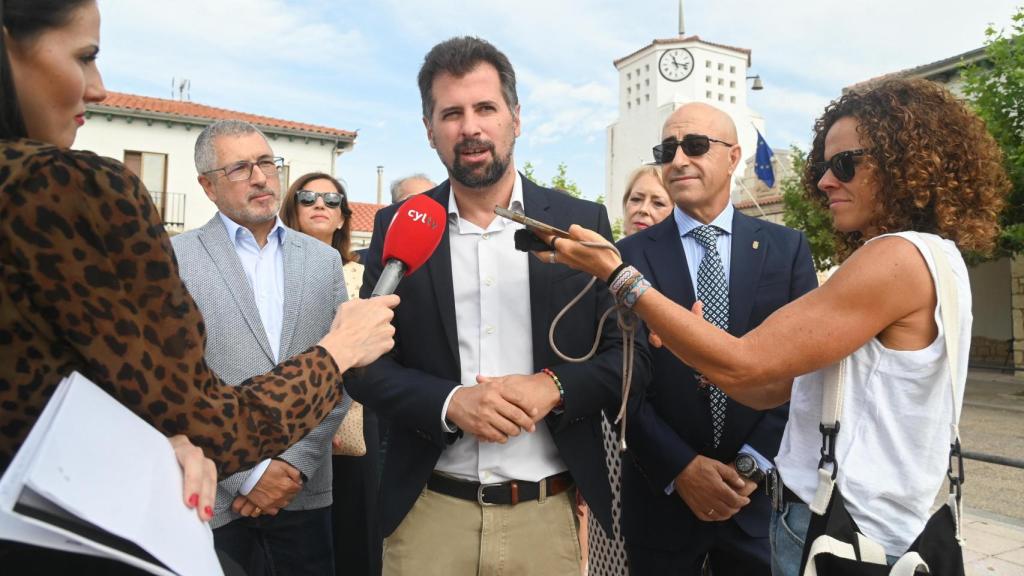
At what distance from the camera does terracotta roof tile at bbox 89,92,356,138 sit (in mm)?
25144

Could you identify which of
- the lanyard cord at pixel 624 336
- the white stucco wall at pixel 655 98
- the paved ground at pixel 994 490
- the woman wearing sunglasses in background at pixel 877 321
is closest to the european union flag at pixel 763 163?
the paved ground at pixel 994 490

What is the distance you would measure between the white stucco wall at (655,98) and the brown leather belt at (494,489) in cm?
5122

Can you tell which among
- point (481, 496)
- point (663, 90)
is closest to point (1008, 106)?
point (481, 496)

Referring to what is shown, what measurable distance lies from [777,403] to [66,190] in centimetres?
211

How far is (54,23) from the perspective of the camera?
133cm

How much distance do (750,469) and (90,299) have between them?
239cm

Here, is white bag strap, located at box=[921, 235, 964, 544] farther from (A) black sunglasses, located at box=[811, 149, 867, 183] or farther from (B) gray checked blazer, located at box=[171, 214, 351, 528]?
(B) gray checked blazer, located at box=[171, 214, 351, 528]

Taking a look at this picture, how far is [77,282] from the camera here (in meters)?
1.22

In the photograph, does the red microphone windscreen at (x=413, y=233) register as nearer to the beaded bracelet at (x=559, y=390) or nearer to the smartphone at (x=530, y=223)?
the smartphone at (x=530, y=223)

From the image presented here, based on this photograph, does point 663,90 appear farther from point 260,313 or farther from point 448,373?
point 448,373

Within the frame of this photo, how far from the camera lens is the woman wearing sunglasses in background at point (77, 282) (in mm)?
1195

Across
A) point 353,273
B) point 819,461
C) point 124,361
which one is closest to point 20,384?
point 124,361

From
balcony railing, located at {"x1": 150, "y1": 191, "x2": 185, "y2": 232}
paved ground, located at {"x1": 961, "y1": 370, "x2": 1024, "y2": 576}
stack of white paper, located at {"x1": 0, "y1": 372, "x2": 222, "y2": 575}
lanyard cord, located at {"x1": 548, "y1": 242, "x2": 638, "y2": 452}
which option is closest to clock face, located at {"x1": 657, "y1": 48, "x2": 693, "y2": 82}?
balcony railing, located at {"x1": 150, "y1": 191, "x2": 185, "y2": 232}

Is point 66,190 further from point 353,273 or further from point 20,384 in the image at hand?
point 353,273
